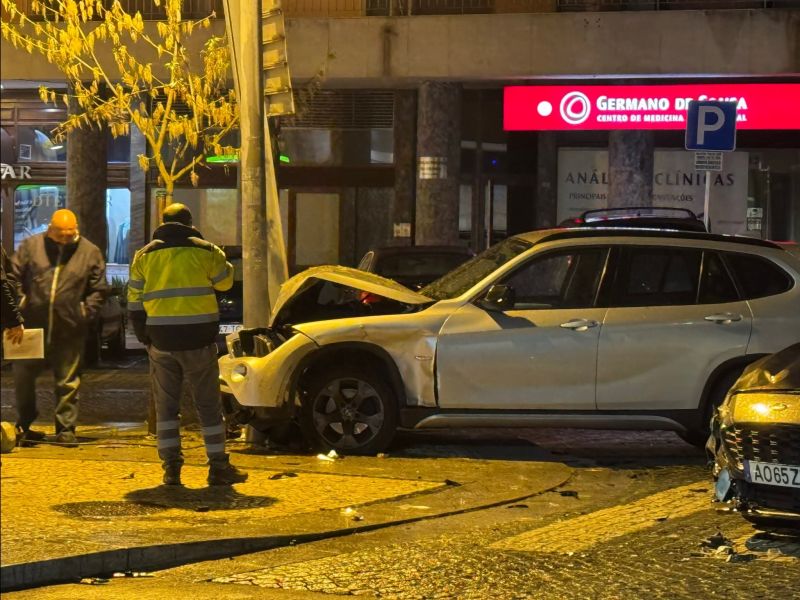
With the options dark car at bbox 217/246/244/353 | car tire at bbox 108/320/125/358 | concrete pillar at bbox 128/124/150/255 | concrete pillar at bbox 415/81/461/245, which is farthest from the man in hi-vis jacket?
concrete pillar at bbox 128/124/150/255

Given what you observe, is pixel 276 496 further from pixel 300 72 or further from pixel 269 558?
pixel 300 72

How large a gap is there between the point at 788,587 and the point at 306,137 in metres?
17.5

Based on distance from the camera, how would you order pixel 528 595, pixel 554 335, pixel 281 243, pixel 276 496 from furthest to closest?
pixel 281 243
pixel 554 335
pixel 276 496
pixel 528 595

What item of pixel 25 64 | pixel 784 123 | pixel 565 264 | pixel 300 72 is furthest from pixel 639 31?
pixel 565 264

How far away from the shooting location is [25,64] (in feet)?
71.6

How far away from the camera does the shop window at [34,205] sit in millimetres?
24531

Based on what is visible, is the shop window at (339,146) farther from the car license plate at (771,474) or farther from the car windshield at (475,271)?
the car license plate at (771,474)

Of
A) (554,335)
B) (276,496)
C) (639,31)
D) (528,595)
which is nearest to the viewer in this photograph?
(528,595)

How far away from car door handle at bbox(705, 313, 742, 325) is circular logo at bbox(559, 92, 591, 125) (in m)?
11.1

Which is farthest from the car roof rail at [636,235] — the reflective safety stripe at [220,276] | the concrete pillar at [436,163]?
the concrete pillar at [436,163]

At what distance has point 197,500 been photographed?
8.75 meters

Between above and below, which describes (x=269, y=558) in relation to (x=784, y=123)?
below

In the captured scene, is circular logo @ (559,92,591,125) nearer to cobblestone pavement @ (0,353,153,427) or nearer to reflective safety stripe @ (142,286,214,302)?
cobblestone pavement @ (0,353,153,427)

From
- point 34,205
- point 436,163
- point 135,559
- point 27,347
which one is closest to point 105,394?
point 27,347
